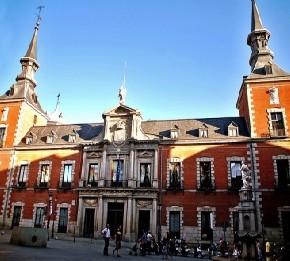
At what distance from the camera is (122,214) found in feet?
87.0

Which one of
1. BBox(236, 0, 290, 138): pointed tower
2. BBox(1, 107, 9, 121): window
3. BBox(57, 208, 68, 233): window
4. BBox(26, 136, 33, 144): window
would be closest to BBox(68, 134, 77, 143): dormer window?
BBox(26, 136, 33, 144): window

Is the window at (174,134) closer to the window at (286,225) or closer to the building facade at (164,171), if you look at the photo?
the building facade at (164,171)

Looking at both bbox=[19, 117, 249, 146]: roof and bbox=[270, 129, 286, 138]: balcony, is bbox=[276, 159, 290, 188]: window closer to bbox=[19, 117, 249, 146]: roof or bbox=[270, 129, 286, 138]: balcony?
bbox=[270, 129, 286, 138]: balcony

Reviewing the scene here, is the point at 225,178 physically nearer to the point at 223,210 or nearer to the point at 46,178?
the point at 223,210

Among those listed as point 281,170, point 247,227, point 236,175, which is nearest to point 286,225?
point 281,170

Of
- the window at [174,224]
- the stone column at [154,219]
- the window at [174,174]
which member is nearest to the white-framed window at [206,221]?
the window at [174,224]

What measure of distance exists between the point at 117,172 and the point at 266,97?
52.4ft

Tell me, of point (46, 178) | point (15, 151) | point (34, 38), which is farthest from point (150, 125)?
point (34, 38)

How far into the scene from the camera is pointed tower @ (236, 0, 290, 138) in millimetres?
26234

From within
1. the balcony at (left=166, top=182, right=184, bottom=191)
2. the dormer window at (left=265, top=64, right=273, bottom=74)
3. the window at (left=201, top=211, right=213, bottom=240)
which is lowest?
the window at (left=201, top=211, right=213, bottom=240)

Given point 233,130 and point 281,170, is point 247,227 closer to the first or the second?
point 281,170

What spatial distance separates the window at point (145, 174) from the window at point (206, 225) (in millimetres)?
5652

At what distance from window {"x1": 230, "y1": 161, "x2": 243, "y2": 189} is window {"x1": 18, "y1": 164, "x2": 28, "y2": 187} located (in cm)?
2123

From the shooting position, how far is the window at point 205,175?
25828 millimetres
